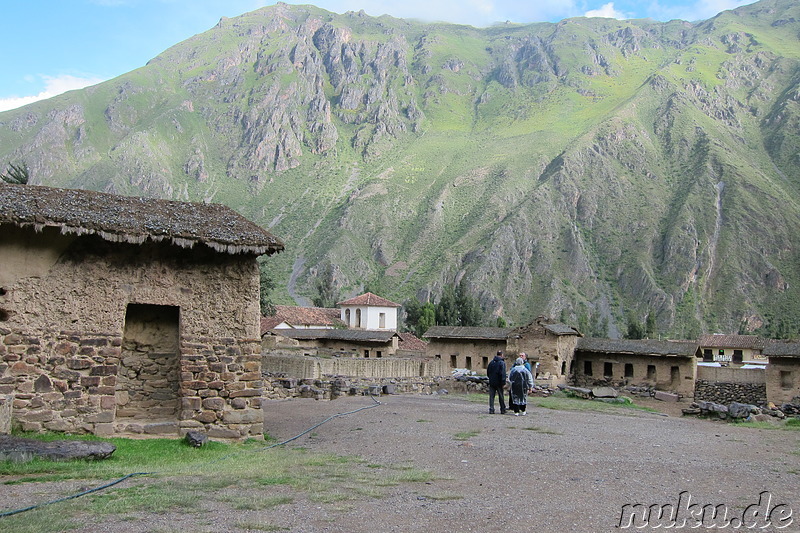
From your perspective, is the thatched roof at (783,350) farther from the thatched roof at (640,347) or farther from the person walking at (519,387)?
the person walking at (519,387)

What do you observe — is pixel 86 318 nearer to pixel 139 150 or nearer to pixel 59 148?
pixel 139 150

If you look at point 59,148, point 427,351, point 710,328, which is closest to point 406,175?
point 710,328

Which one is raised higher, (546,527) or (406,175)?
(406,175)

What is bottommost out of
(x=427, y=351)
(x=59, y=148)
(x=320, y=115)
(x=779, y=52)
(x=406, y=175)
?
(x=427, y=351)

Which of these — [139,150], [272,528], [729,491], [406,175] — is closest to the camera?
[272,528]

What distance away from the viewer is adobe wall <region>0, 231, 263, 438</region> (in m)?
10.8

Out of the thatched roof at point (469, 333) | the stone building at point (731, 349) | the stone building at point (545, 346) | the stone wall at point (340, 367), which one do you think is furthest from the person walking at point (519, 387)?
the stone building at point (731, 349)

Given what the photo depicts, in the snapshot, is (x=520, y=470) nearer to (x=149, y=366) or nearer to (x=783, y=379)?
(x=149, y=366)

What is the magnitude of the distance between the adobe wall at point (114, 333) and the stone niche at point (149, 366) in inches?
1.5

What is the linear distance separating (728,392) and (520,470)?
32905 mm

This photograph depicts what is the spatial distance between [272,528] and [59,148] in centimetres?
18731

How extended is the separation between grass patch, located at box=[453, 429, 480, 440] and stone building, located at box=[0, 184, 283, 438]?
3871 mm

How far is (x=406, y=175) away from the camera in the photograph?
151 metres

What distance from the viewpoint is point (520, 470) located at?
935 cm
